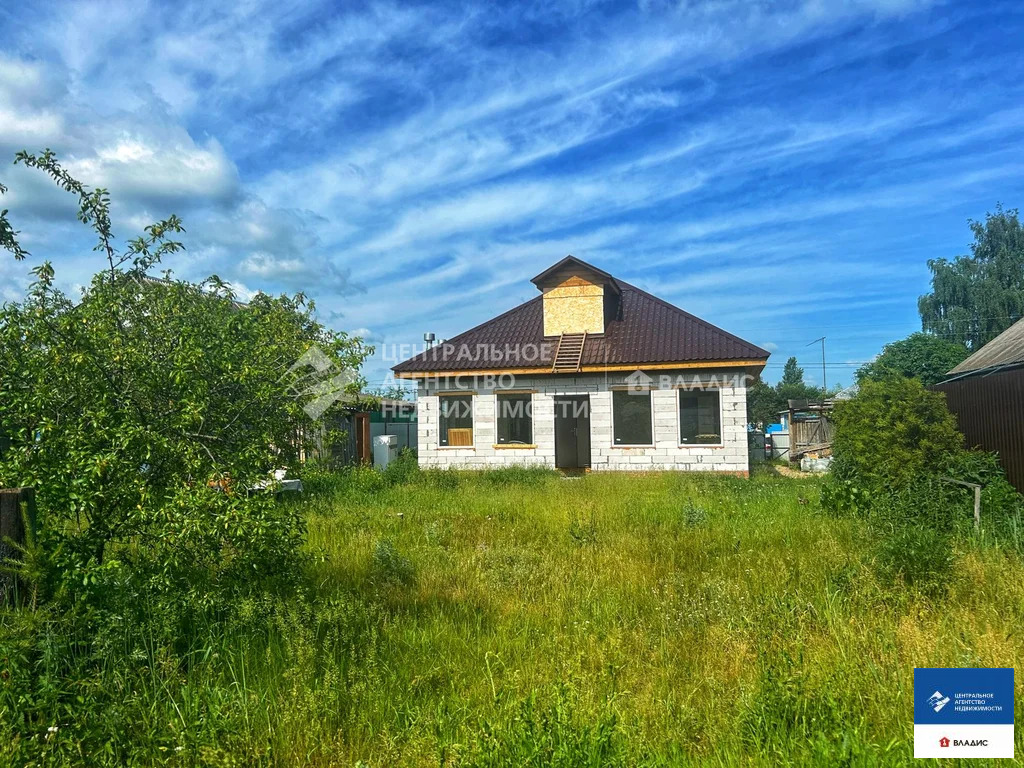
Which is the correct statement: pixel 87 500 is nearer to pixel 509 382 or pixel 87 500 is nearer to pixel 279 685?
Answer: pixel 279 685

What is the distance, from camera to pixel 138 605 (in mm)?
3631

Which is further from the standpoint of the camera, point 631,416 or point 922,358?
point 922,358

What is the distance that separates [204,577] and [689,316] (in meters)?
15.6

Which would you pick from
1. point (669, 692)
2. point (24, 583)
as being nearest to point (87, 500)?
point (24, 583)

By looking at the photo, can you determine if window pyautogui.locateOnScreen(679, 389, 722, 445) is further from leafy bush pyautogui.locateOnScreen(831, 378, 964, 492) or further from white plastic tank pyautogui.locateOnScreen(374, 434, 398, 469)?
white plastic tank pyautogui.locateOnScreen(374, 434, 398, 469)

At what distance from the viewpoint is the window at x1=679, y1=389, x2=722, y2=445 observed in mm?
15578

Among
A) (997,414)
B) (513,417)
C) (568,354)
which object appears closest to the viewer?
(997,414)

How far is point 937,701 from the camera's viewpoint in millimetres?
2896

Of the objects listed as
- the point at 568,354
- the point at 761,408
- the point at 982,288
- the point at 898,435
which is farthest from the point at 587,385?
the point at 761,408

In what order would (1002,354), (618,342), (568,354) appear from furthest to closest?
(618,342) < (568,354) < (1002,354)

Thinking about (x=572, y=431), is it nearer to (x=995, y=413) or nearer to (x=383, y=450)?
(x=383, y=450)

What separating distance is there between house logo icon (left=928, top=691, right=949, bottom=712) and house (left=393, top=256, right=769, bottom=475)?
500 inches

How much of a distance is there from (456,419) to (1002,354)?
14305 mm

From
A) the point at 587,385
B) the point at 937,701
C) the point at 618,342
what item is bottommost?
the point at 937,701
